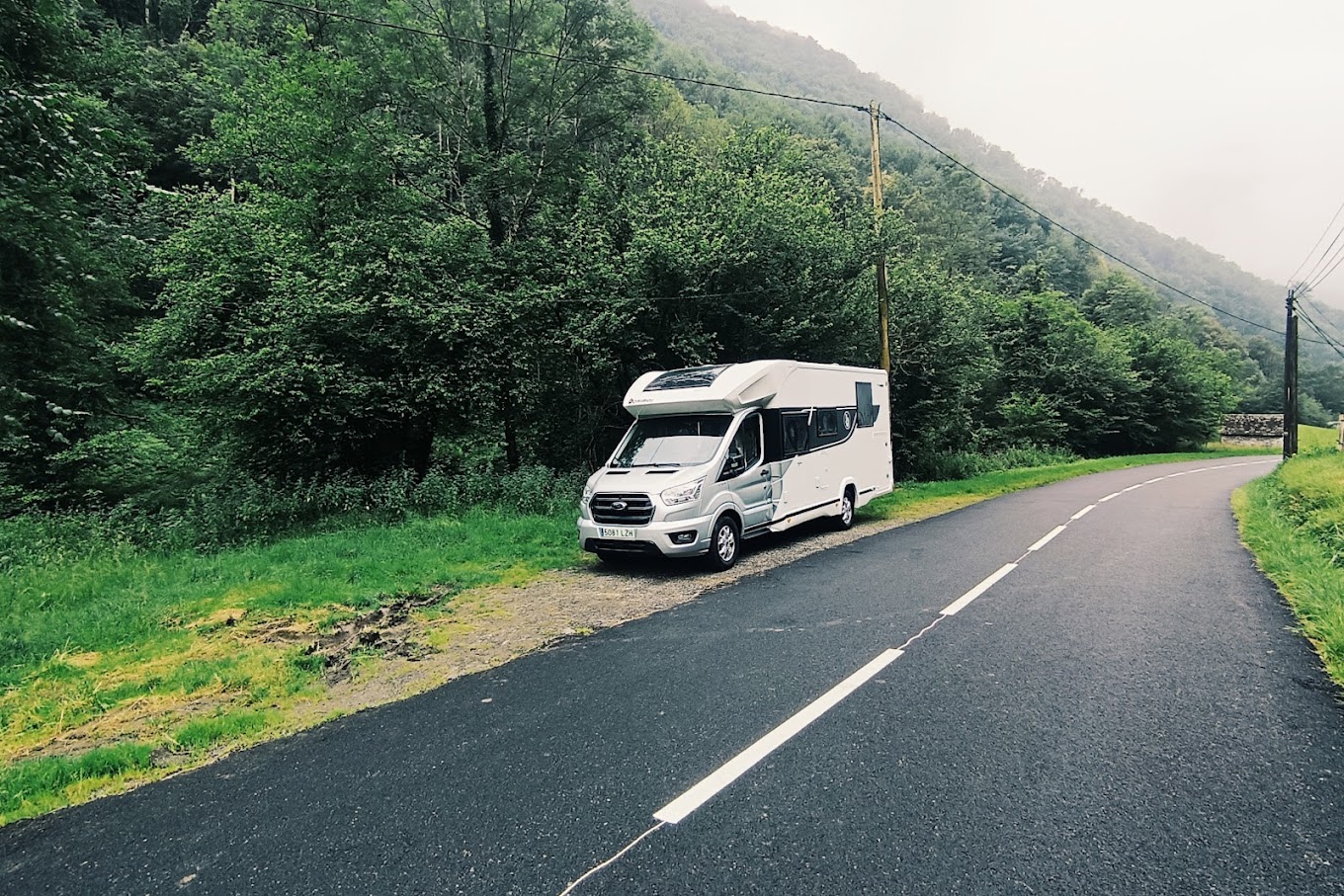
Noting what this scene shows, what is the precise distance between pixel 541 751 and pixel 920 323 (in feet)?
65.0

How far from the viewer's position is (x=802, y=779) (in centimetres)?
345

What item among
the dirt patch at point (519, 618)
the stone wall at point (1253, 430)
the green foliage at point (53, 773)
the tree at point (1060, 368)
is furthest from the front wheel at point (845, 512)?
the stone wall at point (1253, 430)

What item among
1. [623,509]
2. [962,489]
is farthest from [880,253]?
[623,509]

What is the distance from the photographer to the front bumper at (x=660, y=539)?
869cm

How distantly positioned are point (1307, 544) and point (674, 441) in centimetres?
889

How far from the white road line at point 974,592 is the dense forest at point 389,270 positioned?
29.7ft

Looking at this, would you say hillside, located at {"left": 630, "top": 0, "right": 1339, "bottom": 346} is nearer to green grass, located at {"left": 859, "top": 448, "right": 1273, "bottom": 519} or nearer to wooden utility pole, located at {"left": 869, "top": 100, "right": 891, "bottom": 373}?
green grass, located at {"left": 859, "top": 448, "right": 1273, "bottom": 519}

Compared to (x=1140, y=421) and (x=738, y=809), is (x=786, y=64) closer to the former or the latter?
(x=1140, y=421)

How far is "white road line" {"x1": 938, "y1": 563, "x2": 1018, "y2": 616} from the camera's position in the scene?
21.8ft

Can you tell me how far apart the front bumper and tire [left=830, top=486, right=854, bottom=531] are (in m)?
4.50

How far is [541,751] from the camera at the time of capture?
3895 mm

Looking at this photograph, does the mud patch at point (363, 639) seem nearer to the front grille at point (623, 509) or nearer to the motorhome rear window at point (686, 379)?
the front grille at point (623, 509)

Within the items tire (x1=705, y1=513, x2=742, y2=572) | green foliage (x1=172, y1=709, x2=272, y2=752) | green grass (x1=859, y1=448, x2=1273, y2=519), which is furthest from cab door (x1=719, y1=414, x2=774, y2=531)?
green foliage (x1=172, y1=709, x2=272, y2=752)

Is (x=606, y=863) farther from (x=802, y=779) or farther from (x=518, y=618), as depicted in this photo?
(x=518, y=618)
